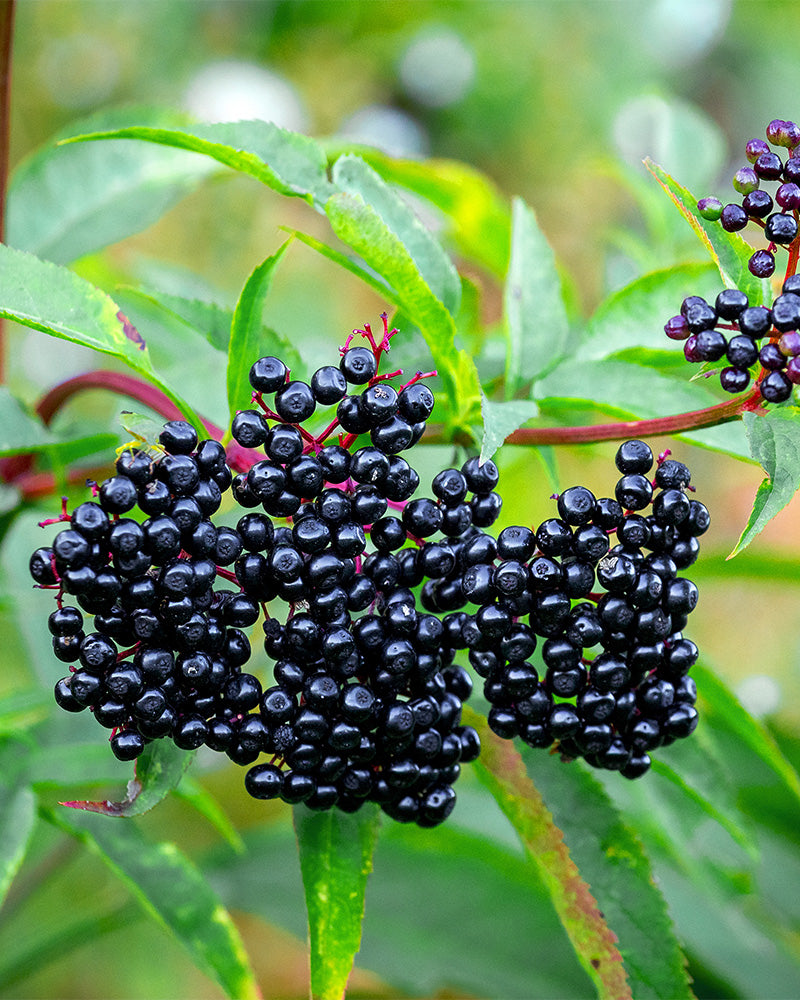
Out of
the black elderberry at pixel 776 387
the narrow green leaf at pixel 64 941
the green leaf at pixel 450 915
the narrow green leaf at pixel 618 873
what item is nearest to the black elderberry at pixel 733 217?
the black elderberry at pixel 776 387

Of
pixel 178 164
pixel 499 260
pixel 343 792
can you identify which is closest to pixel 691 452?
pixel 499 260

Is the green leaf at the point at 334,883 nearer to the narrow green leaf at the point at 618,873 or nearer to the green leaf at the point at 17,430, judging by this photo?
the narrow green leaf at the point at 618,873

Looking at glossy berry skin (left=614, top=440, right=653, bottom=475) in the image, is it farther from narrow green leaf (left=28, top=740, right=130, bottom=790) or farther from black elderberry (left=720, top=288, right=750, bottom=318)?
narrow green leaf (left=28, top=740, right=130, bottom=790)

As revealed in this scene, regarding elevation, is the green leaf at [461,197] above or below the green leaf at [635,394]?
above

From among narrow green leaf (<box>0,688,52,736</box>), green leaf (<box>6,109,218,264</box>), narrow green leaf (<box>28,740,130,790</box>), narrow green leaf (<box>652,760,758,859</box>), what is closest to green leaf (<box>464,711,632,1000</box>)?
narrow green leaf (<box>652,760,758,859</box>)

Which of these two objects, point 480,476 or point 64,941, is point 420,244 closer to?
point 480,476

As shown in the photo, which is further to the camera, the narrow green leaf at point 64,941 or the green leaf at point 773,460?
the narrow green leaf at point 64,941
